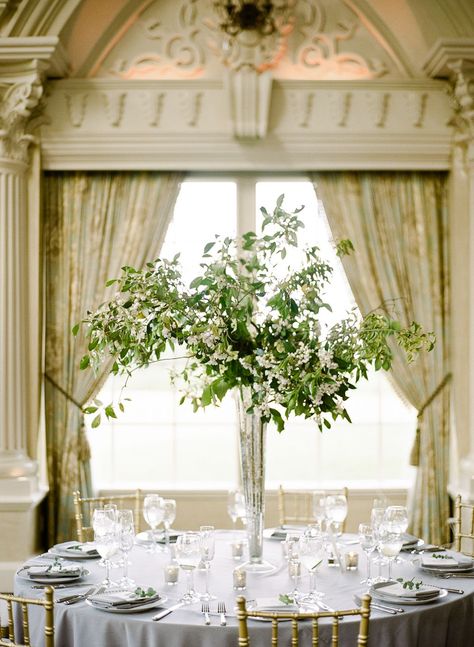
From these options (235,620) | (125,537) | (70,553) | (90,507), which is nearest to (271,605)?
(235,620)

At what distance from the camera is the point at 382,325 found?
318 cm

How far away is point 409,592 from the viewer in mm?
2988

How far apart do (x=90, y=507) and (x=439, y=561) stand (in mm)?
2096

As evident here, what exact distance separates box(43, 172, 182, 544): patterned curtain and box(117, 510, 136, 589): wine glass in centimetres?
248

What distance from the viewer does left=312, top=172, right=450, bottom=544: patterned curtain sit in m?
5.68

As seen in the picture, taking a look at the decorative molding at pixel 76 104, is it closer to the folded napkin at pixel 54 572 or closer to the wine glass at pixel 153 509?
the wine glass at pixel 153 509

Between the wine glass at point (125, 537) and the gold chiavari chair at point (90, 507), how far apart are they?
3.55 ft

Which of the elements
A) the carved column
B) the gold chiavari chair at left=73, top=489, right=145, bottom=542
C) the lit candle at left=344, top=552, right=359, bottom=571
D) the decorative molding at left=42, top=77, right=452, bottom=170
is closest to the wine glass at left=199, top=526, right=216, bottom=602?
the lit candle at left=344, top=552, right=359, bottom=571

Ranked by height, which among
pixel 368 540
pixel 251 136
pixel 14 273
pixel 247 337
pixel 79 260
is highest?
pixel 251 136

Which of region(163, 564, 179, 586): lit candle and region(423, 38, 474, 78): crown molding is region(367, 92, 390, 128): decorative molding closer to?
region(423, 38, 474, 78): crown molding

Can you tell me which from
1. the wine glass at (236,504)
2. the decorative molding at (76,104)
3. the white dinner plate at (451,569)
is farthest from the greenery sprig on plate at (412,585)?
the decorative molding at (76,104)

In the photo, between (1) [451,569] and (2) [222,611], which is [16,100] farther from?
(1) [451,569]

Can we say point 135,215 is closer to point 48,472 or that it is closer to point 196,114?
point 196,114

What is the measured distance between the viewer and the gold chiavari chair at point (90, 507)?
432cm
